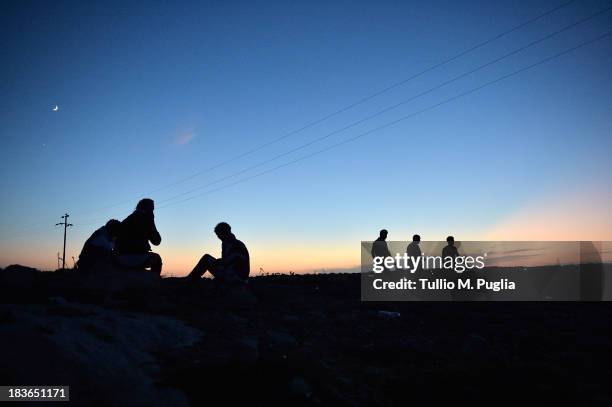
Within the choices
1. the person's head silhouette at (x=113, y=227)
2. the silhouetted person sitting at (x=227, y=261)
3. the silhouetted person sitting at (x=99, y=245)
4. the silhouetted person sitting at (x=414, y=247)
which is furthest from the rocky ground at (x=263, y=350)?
the silhouetted person sitting at (x=414, y=247)

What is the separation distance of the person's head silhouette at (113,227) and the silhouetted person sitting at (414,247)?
28.9ft

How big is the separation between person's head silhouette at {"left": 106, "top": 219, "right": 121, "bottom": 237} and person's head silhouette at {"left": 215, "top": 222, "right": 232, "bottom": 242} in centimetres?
183

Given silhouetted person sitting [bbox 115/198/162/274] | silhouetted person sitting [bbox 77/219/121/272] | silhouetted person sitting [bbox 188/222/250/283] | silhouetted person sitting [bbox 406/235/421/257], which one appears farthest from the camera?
silhouetted person sitting [bbox 406/235/421/257]

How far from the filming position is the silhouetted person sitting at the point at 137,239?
6848 millimetres

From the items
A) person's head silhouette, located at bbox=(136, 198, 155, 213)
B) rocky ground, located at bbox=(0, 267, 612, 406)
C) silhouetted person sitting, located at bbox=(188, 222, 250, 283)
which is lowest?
rocky ground, located at bbox=(0, 267, 612, 406)

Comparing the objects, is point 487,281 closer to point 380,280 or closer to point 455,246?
point 455,246

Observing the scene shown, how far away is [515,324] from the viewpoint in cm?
801

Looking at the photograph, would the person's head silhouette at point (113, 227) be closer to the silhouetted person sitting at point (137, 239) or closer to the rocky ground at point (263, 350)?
the silhouetted person sitting at point (137, 239)

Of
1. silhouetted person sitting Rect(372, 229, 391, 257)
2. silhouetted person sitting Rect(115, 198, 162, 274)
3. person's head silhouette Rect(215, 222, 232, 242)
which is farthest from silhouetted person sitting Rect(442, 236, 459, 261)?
silhouetted person sitting Rect(115, 198, 162, 274)

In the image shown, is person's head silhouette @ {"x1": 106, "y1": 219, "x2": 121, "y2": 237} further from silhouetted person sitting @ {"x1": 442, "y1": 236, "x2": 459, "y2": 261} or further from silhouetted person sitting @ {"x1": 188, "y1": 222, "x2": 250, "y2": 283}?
silhouetted person sitting @ {"x1": 442, "y1": 236, "x2": 459, "y2": 261}

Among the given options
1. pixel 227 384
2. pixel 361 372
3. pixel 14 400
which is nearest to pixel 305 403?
pixel 227 384

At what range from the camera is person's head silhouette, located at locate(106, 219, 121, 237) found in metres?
6.94

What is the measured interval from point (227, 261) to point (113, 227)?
220 centimetres

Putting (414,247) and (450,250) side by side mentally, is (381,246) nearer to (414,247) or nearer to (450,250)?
(414,247)
